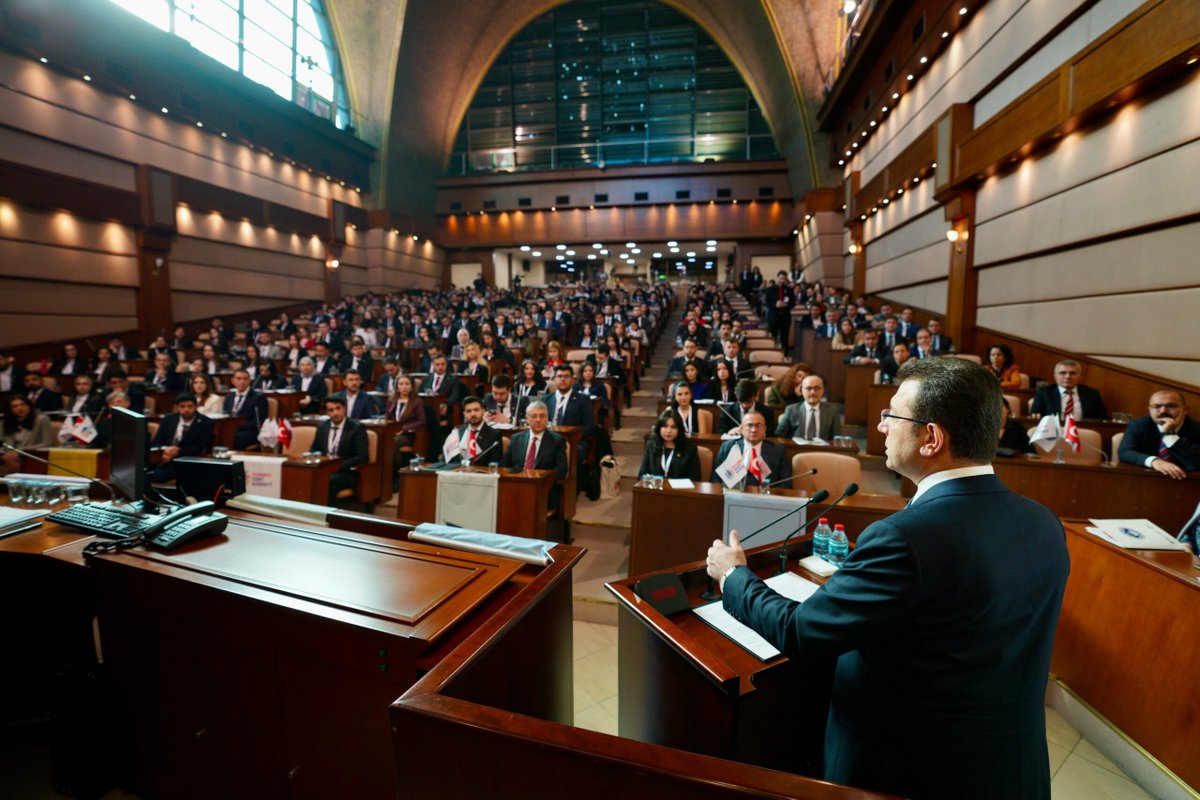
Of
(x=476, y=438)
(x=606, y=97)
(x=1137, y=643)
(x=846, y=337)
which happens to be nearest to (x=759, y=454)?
(x=1137, y=643)

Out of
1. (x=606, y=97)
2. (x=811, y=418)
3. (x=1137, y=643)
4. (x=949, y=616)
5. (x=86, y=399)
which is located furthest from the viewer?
(x=606, y=97)

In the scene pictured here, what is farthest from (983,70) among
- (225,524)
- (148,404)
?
(148,404)

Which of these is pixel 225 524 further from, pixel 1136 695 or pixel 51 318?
pixel 51 318

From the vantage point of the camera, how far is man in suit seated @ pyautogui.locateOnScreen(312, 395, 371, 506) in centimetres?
468

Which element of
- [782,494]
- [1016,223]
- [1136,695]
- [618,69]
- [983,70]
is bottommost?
[1136,695]

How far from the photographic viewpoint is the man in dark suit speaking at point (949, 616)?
941mm

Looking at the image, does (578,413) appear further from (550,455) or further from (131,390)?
(131,390)

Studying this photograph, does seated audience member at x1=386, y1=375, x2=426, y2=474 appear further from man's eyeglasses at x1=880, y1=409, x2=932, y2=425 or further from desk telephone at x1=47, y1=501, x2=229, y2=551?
man's eyeglasses at x1=880, y1=409, x2=932, y2=425

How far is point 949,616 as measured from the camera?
936 millimetres

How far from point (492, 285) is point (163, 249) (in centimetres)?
1050

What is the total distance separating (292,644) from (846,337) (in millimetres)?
7938

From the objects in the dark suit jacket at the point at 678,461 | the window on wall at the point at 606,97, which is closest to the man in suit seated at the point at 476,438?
the dark suit jacket at the point at 678,461

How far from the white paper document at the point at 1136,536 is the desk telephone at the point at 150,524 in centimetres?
334

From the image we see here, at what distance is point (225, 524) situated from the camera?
6.14ft
